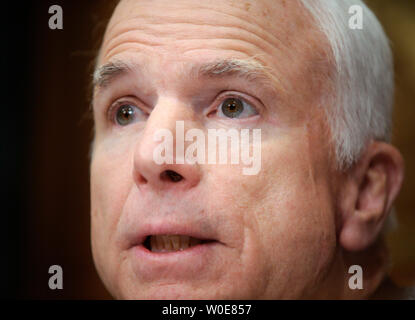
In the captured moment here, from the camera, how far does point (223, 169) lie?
1.16 metres

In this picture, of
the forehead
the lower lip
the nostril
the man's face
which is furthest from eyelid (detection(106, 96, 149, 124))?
the lower lip

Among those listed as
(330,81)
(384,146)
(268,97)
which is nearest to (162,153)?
(268,97)

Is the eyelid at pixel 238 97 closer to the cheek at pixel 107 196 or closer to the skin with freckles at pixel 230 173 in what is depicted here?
the skin with freckles at pixel 230 173

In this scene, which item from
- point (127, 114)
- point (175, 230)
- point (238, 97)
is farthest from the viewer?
point (127, 114)

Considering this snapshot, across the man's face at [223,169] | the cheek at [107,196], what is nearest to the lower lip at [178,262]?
the man's face at [223,169]

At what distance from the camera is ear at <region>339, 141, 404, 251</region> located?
1.31m

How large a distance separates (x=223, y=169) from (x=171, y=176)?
11 cm

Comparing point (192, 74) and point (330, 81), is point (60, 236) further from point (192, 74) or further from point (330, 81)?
point (330, 81)

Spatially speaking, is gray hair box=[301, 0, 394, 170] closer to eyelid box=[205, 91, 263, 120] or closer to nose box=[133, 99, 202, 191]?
eyelid box=[205, 91, 263, 120]

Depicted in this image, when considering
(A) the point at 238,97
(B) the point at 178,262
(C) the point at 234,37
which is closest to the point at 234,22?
(C) the point at 234,37

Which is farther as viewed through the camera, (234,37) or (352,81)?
(352,81)

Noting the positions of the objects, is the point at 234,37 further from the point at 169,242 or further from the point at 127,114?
the point at 169,242

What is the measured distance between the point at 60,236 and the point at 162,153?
0.70 m

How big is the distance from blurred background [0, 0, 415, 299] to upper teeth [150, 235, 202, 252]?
522 mm
